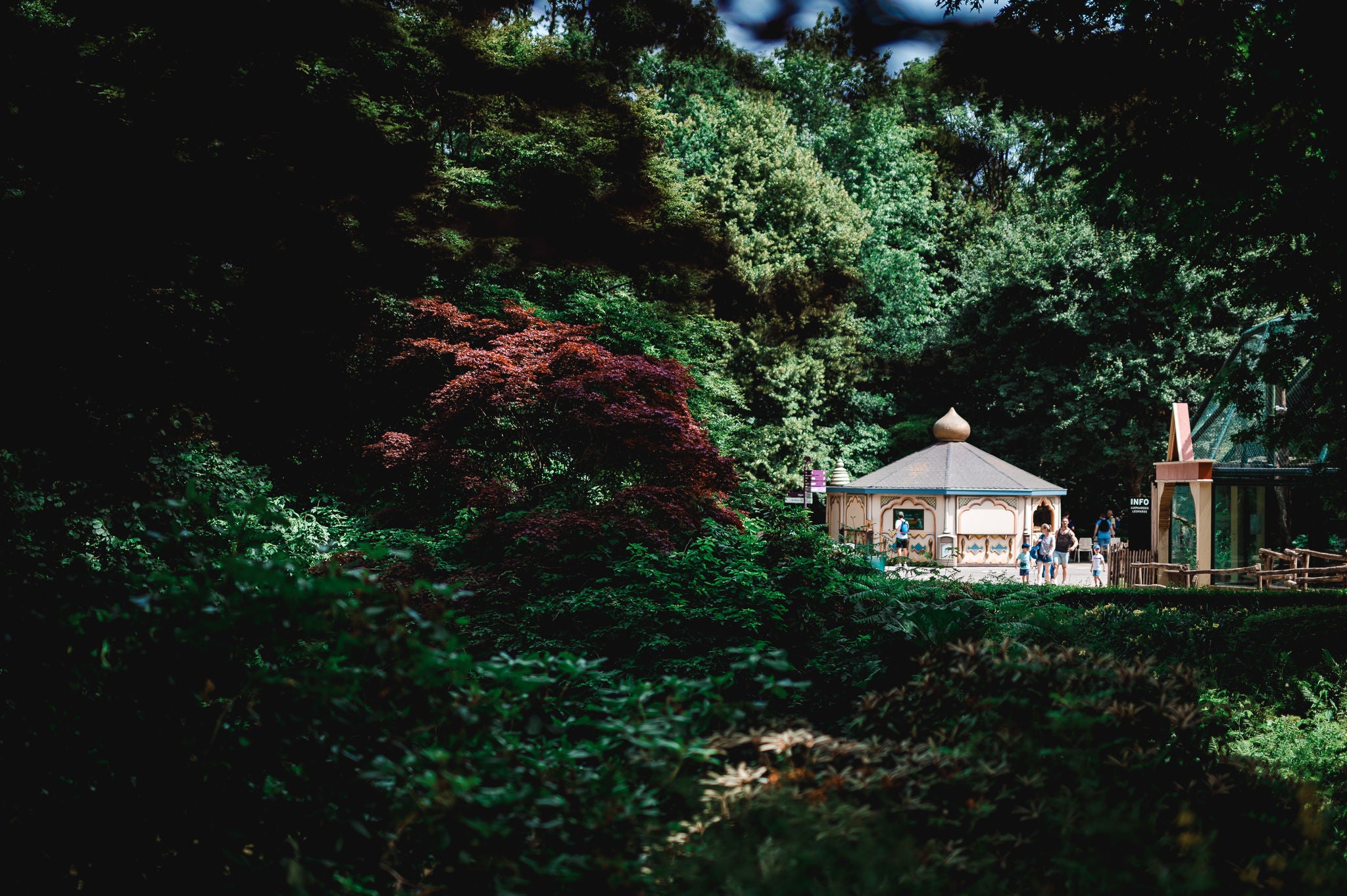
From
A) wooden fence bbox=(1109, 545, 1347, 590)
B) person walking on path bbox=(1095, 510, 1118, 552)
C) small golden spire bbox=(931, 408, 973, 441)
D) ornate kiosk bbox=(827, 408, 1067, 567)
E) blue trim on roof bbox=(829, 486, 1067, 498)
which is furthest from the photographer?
small golden spire bbox=(931, 408, 973, 441)

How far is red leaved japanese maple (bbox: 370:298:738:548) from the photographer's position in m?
8.34

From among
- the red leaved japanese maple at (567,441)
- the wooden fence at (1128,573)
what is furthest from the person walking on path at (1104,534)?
the red leaved japanese maple at (567,441)

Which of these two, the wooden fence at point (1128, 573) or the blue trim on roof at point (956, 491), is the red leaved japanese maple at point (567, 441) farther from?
the blue trim on roof at point (956, 491)

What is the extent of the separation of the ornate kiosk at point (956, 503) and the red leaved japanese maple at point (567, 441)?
56.6ft

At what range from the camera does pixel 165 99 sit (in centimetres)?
1037

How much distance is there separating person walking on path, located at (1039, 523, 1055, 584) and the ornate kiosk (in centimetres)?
148

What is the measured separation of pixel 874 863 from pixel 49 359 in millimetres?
6086

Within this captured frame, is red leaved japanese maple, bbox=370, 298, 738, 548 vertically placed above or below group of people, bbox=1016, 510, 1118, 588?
above

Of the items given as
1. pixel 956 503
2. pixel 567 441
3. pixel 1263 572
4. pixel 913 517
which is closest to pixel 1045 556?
pixel 956 503

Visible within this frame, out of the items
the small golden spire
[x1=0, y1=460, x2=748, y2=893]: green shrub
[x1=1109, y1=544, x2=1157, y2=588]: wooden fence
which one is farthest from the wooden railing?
[x1=0, y1=460, x2=748, y2=893]: green shrub

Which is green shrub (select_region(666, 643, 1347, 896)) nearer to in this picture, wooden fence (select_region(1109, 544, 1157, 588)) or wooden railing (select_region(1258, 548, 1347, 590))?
wooden railing (select_region(1258, 548, 1347, 590))

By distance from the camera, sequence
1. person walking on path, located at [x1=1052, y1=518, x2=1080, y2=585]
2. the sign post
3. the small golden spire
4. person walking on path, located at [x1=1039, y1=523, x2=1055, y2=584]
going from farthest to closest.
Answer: the sign post → the small golden spire → person walking on path, located at [x1=1039, y1=523, x2=1055, y2=584] → person walking on path, located at [x1=1052, y1=518, x2=1080, y2=585]

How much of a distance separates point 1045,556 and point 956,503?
354cm

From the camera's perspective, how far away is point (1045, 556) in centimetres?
2381
